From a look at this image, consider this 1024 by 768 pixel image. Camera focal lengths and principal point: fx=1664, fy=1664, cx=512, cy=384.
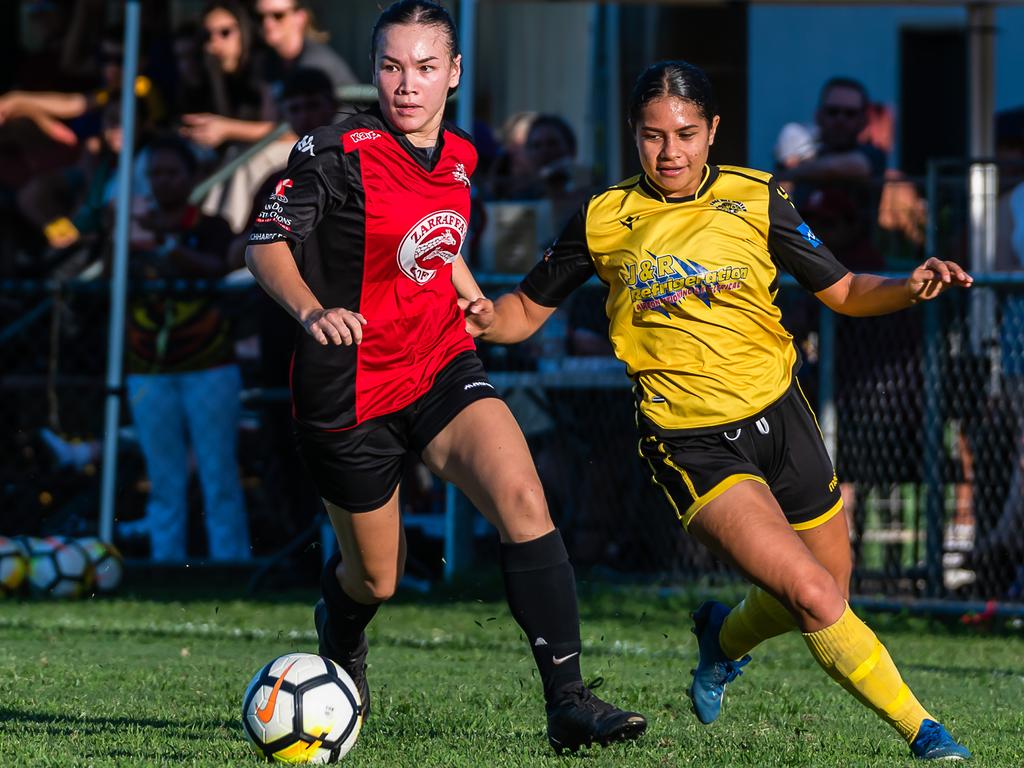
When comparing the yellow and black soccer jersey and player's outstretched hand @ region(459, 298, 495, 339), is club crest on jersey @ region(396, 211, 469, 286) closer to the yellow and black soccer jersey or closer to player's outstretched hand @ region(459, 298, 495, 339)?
player's outstretched hand @ region(459, 298, 495, 339)

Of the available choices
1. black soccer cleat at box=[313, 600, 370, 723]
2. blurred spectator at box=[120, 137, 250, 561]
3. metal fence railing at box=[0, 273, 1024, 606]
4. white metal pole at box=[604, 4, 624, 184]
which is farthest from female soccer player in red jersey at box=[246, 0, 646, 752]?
white metal pole at box=[604, 4, 624, 184]

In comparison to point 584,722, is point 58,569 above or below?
below

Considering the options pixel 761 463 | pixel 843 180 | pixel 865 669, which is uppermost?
pixel 843 180

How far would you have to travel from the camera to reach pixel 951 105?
1460cm

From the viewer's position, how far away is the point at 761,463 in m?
5.41

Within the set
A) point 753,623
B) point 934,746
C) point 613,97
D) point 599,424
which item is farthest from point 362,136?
point 613,97

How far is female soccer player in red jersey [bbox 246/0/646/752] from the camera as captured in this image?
5.08 m

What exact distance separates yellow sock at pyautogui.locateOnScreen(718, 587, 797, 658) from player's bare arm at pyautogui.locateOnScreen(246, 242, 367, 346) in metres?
1.80

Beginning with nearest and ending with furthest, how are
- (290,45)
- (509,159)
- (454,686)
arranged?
(454,686) < (509,159) < (290,45)

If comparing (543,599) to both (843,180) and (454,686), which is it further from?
(843,180)

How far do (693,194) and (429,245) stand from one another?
0.91m

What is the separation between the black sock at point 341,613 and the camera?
18.5 ft

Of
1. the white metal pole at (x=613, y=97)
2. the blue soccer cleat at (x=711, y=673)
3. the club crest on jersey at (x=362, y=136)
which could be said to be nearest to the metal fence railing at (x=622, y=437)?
the white metal pole at (x=613, y=97)

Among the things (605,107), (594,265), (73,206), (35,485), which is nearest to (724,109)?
(605,107)
